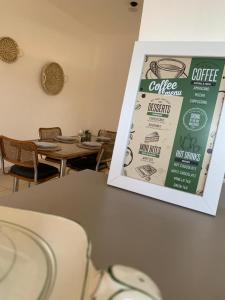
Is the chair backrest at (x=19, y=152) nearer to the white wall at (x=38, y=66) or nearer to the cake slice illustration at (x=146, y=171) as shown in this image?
the white wall at (x=38, y=66)

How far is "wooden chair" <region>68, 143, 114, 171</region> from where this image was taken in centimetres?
258

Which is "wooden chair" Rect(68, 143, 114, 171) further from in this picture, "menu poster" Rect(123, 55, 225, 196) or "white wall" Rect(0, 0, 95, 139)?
"menu poster" Rect(123, 55, 225, 196)

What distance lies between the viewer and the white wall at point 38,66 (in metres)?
3.23

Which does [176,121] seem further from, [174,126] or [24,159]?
[24,159]

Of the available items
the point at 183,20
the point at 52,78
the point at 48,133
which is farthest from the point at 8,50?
the point at 183,20

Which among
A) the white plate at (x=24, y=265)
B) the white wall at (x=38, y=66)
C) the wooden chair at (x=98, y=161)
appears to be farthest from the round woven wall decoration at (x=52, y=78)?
the white plate at (x=24, y=265)

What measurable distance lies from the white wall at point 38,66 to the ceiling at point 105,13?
0.18 m

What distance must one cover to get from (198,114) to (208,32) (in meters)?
0.24

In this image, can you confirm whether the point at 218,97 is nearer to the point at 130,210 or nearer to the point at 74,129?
the point at 130,210

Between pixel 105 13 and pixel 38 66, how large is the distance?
1213mm

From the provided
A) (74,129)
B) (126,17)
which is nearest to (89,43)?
(126,17)

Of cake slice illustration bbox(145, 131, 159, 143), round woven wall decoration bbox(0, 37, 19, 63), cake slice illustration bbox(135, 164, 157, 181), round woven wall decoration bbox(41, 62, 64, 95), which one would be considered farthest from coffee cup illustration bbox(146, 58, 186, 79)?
round woven wall decoration bbox(41, 62, 64, 95)

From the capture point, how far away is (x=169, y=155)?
2.47 ft

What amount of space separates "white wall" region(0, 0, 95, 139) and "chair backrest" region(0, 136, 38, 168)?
3.82 feet
